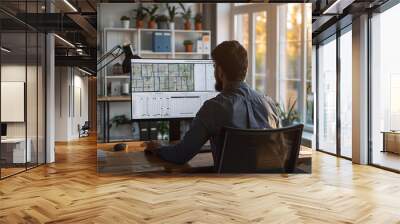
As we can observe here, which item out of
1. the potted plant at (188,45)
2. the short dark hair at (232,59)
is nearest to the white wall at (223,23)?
the short dark hair at (232,59)

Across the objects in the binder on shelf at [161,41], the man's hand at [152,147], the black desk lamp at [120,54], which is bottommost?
the man's hand at [152,147]

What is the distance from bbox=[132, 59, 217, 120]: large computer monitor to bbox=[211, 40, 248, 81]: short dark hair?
8 centimetres

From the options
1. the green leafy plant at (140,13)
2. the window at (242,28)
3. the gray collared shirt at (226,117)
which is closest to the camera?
the gray collared shirt at (226,117)

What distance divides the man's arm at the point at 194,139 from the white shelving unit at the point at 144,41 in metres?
0.38

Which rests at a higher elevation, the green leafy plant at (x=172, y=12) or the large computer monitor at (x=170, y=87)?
the green leafy plant at (x=172, y=12)

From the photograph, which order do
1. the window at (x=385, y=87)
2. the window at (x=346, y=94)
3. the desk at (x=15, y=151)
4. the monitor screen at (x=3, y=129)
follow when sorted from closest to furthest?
the monitor screen at (x=3, y=129), the desk at (x=15, y=151), the window at (x=385, y=87), the window at (x=346, y=94)

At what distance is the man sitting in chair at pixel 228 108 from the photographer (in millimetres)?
2398

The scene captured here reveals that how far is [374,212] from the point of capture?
2.88 metres

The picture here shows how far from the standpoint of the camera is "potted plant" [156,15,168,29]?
9.06 ft

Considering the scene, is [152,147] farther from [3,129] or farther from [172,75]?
[3,129]

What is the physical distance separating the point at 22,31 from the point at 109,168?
10.9 ft

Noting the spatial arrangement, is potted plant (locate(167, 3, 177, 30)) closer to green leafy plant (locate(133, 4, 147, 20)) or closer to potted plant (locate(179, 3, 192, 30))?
potted plant (locate(179, 3, 192, 30))

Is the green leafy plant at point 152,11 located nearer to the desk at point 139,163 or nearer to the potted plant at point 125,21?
the potted plant at point 125,21

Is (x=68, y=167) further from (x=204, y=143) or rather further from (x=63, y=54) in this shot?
(x=204, y=143)
